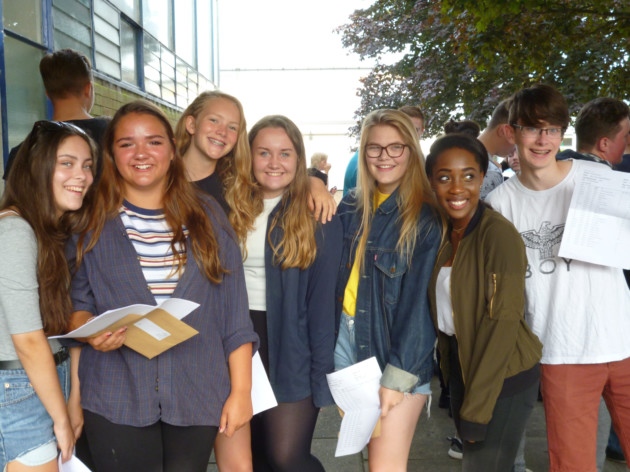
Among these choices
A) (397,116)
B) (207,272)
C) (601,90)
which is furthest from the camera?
(601,90)

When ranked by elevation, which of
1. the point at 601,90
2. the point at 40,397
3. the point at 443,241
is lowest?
the point at 40,397

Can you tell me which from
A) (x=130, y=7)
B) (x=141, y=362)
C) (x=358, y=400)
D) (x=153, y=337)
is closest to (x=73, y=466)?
(x=141, y=362)

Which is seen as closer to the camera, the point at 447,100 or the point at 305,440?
the point at 305,440

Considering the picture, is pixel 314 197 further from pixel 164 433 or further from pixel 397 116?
pixel 164 433

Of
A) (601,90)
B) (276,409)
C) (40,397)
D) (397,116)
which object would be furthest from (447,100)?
(40,397)

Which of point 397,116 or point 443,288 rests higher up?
point 397,116

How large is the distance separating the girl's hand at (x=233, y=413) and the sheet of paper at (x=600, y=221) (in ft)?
4.86

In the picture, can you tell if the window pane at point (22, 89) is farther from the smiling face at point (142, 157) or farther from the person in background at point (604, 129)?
the person in background at point (604, 129)

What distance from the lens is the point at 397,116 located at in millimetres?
2785

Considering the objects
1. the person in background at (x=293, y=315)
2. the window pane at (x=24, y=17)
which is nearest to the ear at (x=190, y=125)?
the person in background at (x=293, y=315)

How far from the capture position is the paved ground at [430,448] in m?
4.04

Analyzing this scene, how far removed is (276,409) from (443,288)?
95cm

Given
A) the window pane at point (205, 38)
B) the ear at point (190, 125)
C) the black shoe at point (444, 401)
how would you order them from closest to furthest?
the ear at point (190, 125)
the black shoe at point (444, 401)
the window pane at point (205, 38)

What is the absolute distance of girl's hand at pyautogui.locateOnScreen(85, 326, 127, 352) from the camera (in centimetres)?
215
